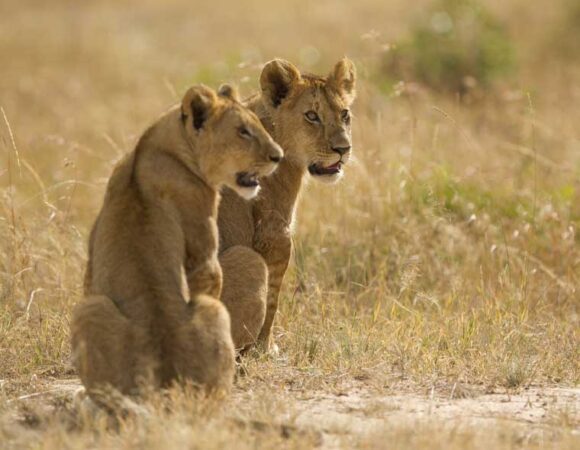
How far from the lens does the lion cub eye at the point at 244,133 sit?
20.1 feet

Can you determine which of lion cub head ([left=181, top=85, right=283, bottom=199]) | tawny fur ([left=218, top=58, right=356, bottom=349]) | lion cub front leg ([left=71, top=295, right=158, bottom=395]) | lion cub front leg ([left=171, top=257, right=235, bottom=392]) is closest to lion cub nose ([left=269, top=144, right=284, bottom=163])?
lion cub head ([left=181, top=85, right=283, bottom=199])

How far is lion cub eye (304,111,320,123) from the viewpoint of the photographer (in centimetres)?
749

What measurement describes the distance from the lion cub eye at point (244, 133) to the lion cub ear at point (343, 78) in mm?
1605

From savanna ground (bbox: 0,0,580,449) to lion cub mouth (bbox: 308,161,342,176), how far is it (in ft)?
2.68

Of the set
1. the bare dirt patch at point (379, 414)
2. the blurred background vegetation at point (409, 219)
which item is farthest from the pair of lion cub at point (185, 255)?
the blurred background vegetation at point (409, 219)

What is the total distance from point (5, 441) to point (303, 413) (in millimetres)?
1431

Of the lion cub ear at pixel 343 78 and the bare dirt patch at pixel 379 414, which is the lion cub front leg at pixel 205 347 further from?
the lion cub ear at pixel 343 78

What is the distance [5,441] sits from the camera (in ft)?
17.4

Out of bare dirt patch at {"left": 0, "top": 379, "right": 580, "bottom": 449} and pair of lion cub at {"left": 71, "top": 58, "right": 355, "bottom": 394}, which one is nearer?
bare dirt patch at {"left": 0, "top": 379, "right": 580, "bottom": 449}

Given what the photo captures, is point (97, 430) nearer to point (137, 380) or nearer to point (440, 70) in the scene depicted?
point (137, 380)

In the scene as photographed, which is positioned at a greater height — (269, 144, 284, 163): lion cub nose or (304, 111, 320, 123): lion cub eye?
(304, 111, 320, 123): lion cub eye

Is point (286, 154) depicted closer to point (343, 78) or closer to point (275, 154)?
point (343, 78)

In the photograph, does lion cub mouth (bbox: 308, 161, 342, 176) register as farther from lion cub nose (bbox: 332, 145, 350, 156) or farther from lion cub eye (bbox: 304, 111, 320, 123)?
lion cub eye (bbox: 304, 111, 320, 123)

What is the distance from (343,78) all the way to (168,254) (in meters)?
2.39
